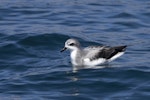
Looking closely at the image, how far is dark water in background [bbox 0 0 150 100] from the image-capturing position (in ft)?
62.4

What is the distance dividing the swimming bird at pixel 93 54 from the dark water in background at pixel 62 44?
27cm

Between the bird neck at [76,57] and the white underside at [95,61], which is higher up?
the bird neck at [76,57]

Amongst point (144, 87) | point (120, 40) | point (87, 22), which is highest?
point (87, 22)

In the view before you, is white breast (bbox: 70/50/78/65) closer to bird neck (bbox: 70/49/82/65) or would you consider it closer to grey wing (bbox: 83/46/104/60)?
bird neck (bbox: 70/49/82/65)

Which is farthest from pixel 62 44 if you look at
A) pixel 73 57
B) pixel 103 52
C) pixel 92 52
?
pixel 103 52

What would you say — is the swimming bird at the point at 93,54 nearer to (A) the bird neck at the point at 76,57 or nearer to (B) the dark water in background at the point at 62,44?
(A) the bird neck at the point at 76,57

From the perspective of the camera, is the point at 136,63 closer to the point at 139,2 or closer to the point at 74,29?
the point at 74,29

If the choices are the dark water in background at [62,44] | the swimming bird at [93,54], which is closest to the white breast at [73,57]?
the swimming bird at [93,54]

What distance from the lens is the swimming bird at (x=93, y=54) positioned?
2166 cm

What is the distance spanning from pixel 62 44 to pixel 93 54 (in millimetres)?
2442

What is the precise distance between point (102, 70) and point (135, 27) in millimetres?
5840

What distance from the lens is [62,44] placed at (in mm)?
23953

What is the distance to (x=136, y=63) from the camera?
21.6m

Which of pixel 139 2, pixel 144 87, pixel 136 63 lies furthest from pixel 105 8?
pixel 144 87
